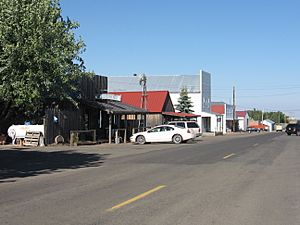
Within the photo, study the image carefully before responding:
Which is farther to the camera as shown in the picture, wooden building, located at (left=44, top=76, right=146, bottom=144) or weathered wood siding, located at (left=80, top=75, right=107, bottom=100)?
weathered wood siding, located at (left=80, top=75, right=107, bottom=100)

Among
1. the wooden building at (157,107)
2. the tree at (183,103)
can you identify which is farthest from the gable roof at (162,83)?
the wooden building at (157,107)

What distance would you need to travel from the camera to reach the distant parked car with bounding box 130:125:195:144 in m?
35.5

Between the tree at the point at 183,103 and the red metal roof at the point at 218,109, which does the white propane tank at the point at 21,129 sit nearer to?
the tree at the point at 183,103

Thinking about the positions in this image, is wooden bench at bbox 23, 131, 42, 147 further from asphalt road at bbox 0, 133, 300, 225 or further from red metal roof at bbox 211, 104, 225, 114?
red metal roof at bbox 211, 104, 225, 114

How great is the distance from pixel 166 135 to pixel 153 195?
25.6 m

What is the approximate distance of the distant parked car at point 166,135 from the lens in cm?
3547

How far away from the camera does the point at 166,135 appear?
3566cm

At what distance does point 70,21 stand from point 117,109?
1276 cm

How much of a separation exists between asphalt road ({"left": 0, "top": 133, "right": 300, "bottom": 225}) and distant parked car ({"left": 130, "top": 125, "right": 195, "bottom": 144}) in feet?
59.2

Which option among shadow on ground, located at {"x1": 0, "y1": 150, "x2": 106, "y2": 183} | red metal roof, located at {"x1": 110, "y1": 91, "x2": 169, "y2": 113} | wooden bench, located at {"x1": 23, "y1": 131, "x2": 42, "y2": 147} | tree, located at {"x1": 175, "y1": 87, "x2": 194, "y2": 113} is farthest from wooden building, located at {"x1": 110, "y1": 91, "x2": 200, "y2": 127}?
shadow on ground, located at {"x1": 0, "y1": 150, "x2": 106, "y2": 183}

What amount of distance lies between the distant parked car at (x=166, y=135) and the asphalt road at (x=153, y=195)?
59.2ft

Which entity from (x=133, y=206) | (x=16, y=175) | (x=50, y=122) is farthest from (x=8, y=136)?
(x=133, y=206)

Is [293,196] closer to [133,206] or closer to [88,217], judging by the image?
[133,206]

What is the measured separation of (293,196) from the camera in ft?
33.3
